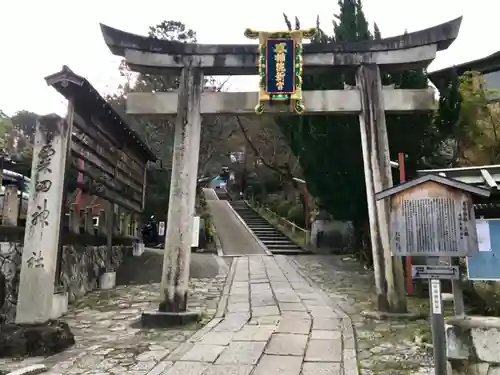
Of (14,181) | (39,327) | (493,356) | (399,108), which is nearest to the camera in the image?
(493,356)

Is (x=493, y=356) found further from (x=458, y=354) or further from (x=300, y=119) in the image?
(x=300, y=119)

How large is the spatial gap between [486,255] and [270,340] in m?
3.22

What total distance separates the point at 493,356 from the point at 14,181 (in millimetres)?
11317

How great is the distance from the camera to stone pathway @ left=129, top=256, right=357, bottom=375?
198 inches

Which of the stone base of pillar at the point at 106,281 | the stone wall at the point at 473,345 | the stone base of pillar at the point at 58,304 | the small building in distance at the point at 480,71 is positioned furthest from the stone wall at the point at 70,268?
the small building in distance at the point at 480,71

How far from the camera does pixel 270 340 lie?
6.20m

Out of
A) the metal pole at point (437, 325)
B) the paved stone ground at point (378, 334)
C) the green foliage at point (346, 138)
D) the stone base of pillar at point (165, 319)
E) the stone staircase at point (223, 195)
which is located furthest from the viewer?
the stone staircase at point (223, 195)

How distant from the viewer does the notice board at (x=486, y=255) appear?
4.56 metres

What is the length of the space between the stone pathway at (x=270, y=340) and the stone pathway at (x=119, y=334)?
1.02ft

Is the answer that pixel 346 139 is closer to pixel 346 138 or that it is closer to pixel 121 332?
pixel 346 138

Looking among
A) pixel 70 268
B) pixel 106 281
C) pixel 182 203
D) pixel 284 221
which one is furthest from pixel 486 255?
pixel 284 221

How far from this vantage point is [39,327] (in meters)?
6.08

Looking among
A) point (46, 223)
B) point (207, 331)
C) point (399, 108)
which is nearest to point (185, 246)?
point (207, 331)

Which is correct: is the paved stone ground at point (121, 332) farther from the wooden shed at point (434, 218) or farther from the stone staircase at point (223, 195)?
the stone staircase at point (223, 195)
